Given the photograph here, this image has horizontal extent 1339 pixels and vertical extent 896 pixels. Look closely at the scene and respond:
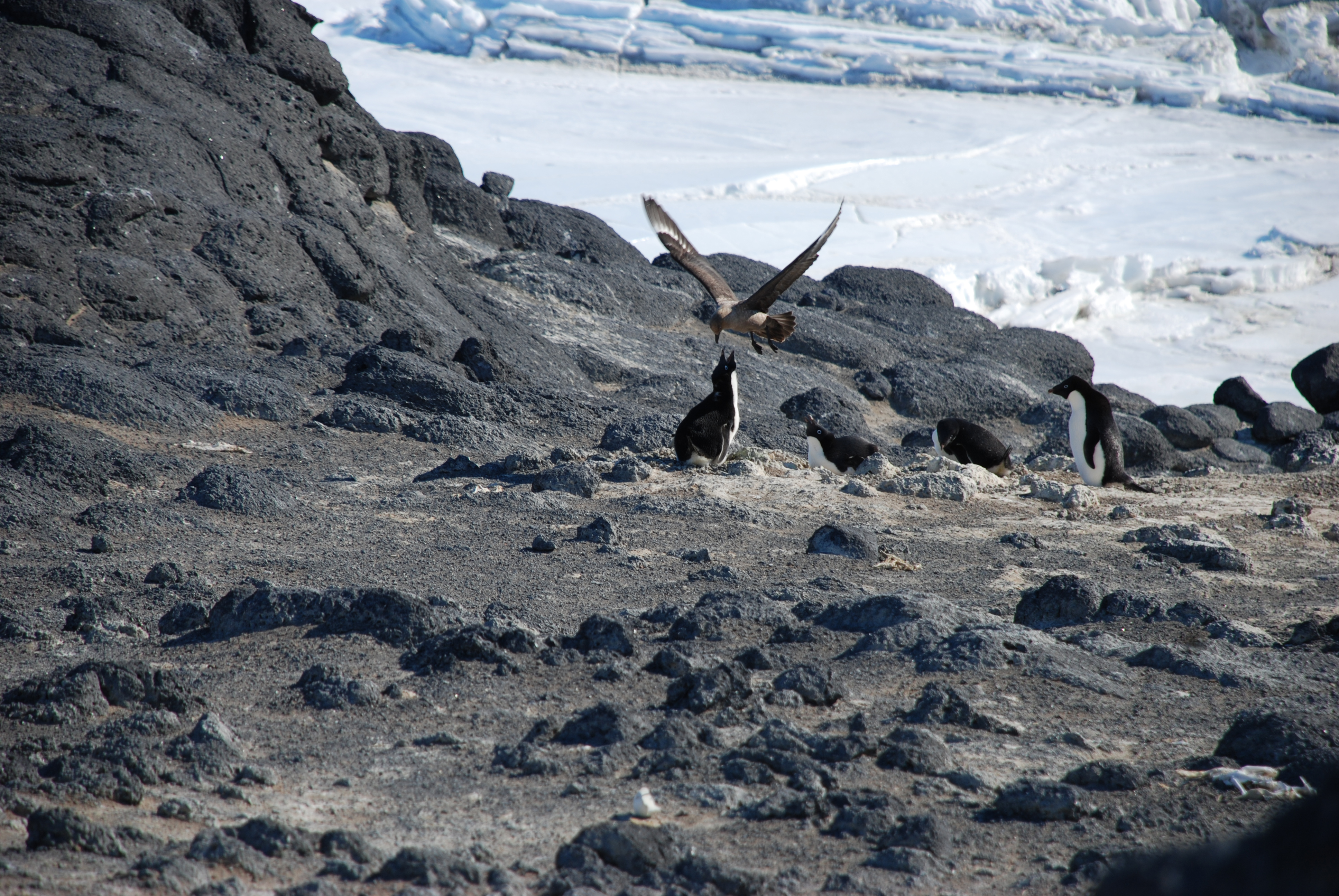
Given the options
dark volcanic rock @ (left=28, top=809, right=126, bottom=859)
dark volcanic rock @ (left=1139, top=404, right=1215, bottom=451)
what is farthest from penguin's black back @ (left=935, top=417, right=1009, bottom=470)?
dark volcanic rock @ (left=28, top=809, right=126, bottom=859)

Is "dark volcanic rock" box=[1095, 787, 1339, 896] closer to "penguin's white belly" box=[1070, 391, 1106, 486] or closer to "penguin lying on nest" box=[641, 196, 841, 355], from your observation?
"penguin lying on nest" box=[641, 196, 841, 355]

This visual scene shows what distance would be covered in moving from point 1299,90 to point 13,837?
128 feet

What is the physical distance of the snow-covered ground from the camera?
65.5 feet

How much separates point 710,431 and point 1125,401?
8350mm

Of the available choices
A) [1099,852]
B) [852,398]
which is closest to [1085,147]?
[852,398]

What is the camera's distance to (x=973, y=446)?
29.1ft

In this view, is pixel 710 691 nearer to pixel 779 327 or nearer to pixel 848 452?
pixel 779 327

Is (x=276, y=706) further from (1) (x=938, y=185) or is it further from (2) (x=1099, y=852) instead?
(1) (x=938, y=185)

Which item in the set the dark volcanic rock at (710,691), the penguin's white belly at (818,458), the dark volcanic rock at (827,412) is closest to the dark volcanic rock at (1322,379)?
the dark volcanic rock at (827,412)

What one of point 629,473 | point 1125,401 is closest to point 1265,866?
point 629,473

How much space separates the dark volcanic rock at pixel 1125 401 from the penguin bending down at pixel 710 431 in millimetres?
7286

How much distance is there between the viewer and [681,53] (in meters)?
34.5

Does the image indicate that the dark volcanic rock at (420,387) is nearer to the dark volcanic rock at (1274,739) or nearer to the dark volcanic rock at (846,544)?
the dark volcanic rock at (846,544)

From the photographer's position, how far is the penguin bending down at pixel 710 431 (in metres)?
7.75
